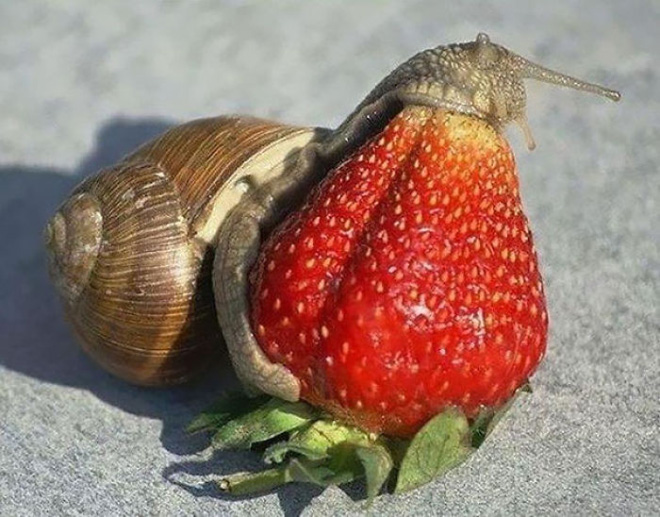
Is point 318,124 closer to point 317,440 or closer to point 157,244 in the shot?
point 157,244

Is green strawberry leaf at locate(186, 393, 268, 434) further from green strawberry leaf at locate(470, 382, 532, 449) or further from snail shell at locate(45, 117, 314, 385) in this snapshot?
green strawberry leaf at locate(470, 382, 532, 449)

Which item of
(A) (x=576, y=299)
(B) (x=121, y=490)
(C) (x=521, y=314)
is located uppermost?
(C) (x=521, y=314)

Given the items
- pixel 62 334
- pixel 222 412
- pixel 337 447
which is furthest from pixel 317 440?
pixel 62 334

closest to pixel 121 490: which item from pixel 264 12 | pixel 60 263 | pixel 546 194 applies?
pixel 60 263

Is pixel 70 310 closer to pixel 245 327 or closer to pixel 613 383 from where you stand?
pixel 245 327

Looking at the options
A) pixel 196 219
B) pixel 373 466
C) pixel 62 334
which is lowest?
pixel 62 334
